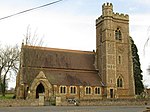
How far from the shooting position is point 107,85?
5472cm

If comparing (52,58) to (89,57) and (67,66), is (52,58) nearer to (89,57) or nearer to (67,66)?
(67,66)

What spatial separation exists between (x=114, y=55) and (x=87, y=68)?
7.26 metres

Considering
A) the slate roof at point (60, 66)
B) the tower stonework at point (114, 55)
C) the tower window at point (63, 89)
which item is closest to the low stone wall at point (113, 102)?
the tower stonework at point (114, 55)

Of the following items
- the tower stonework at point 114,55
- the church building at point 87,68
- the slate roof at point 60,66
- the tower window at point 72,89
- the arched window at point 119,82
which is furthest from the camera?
the arched window at point 119,82

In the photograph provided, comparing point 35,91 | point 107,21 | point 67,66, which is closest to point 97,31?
point 107,21

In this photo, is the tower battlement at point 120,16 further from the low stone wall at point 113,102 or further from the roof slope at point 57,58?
the low stone wall at point 113,102

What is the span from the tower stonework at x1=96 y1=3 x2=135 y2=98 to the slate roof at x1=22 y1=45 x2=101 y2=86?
297 cm

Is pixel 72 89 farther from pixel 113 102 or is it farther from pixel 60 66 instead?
pixel 113 102

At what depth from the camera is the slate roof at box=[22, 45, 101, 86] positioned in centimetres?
5173

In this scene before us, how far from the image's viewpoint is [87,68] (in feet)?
193

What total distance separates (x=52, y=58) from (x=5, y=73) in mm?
11359

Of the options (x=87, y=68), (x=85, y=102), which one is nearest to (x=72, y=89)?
(x=87, y=68)

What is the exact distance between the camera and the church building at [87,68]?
1997 inches

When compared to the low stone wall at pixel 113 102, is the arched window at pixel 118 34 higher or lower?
higher
